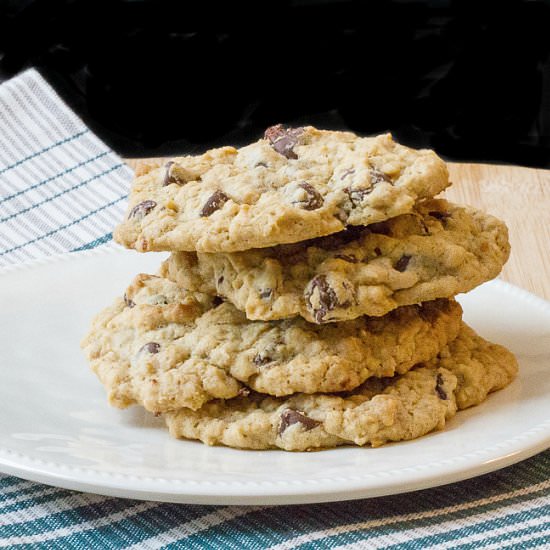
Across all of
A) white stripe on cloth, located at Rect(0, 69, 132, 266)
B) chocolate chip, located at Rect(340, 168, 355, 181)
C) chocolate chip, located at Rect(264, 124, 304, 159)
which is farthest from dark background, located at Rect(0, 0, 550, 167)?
chocolate chip, located at Rect(340, 168, 355, 181)

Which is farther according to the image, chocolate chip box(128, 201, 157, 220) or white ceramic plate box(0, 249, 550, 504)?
chocolate chip box(128, 201, 157, 220)

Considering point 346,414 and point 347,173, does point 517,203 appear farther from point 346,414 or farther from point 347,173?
point 346,414

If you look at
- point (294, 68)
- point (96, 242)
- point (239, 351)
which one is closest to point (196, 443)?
point (239, 351)

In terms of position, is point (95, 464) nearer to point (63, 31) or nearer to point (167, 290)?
point (167, 290)

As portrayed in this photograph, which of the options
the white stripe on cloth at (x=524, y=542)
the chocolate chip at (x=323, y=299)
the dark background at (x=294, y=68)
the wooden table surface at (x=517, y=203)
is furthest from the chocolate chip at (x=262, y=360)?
the dark background at (x=294, y=68)

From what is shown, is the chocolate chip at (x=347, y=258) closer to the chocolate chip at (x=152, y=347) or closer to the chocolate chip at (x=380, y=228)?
the chocolate chip at (x=380, y=228)

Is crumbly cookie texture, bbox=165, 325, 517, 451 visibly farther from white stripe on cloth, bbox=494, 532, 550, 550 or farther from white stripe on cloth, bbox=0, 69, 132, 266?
white stripe on cloth, bbox=0, 69, 132, 266
